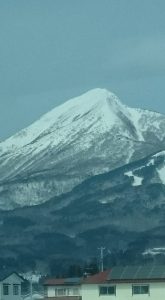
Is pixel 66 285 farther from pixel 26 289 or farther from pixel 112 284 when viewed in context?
pixel 26 289

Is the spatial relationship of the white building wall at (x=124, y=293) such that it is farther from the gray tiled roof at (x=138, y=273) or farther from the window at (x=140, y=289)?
the gray tiled roof at (x=138, y=273)

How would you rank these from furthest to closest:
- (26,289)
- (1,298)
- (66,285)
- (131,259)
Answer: (131,259)
(26,289)
(1,298)
(66,285)

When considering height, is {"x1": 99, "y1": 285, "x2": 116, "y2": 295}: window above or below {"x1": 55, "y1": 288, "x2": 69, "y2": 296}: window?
below

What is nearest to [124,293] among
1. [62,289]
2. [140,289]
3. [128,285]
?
[128,285]

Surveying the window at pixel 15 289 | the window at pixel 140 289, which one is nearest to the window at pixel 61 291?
the window at pixel 15 289

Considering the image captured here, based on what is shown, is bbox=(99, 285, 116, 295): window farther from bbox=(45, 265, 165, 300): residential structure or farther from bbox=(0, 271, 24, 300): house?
bbox=(0, 271, 24, 300): house

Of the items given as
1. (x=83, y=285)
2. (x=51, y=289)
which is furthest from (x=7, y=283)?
(x=83, y=285)

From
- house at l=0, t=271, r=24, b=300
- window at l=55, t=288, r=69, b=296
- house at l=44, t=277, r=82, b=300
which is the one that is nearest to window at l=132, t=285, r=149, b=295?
house at l=44, t=277, r=82, b=300
